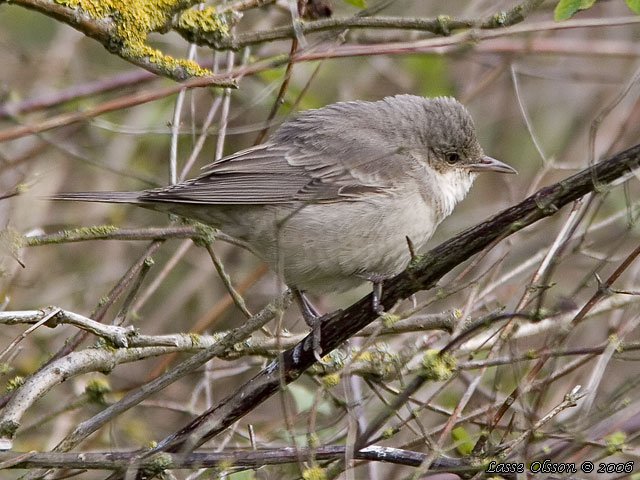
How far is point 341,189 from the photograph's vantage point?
186 inches

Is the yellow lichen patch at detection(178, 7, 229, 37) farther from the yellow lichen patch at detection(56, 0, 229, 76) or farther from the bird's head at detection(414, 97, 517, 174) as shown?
the bird's head at detection(414, 97, 517, 174)

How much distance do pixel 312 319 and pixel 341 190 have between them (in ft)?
2.53

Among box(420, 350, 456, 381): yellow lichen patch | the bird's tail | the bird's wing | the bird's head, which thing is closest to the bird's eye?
the bird's head

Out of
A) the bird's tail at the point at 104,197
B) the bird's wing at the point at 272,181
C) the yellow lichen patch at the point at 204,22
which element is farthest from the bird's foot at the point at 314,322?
the yellow lichen patch at the point at 204,22

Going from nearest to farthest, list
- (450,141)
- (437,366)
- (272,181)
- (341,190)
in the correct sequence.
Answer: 1. (437,366)
2. (341,190)
3. (272,181)
4. (450,141)

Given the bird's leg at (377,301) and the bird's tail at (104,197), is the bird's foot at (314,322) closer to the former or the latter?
the bird's leg at (377,301)

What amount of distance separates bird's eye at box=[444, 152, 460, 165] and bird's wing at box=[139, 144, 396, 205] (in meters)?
0.60

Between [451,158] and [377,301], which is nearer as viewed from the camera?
[377,301]

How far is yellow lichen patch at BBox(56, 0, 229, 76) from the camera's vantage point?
12.4 feet

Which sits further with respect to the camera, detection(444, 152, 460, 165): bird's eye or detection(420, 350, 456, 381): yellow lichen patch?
detection(444, 152, 460, 165): bird's eye

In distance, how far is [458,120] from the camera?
5062mm

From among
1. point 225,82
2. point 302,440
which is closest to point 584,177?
point 225,82

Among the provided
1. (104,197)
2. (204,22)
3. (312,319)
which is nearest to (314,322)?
(312,319)

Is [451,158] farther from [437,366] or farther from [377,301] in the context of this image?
[437,366]
